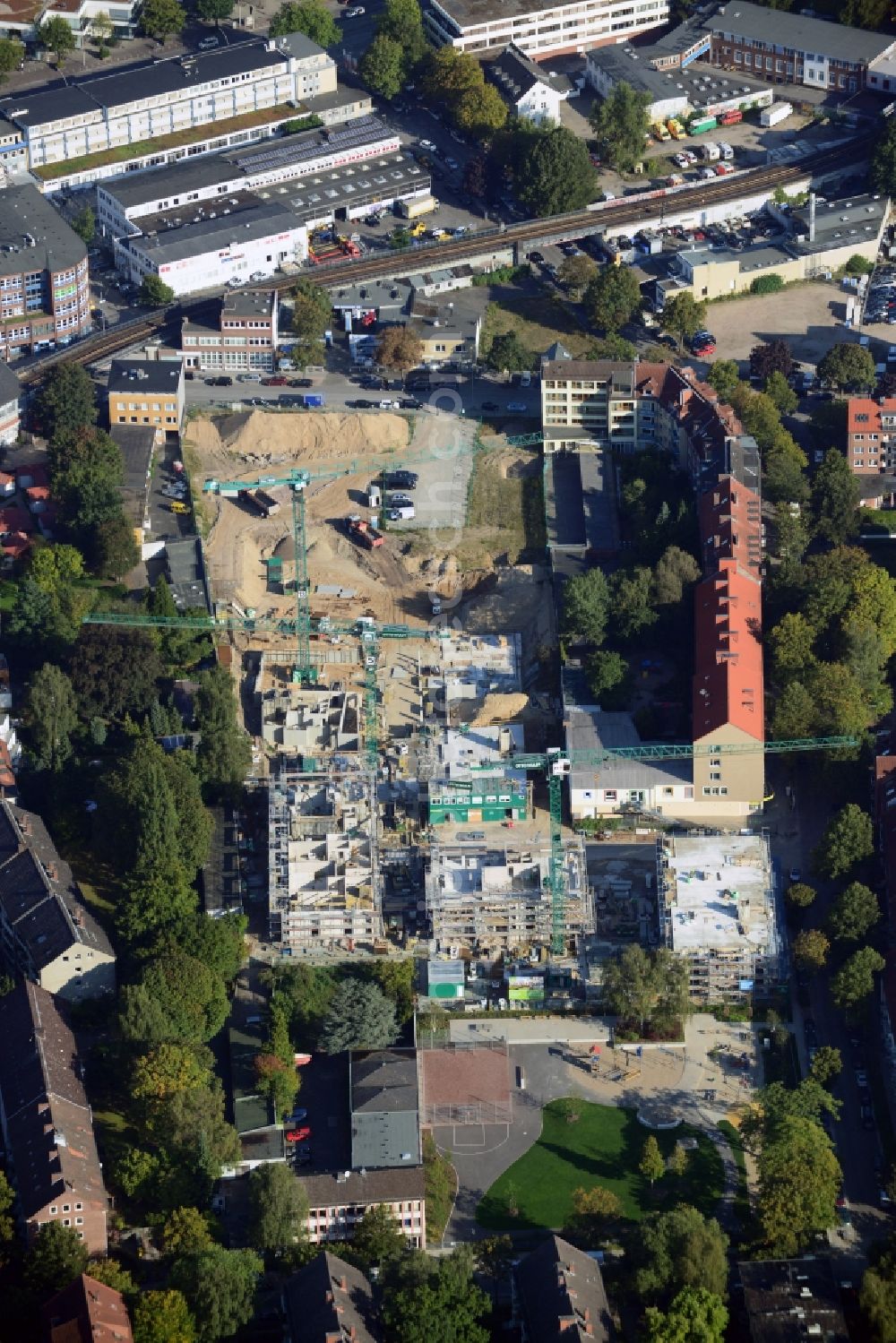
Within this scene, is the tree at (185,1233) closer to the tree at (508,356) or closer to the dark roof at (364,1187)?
the dark roof at (364,1187)

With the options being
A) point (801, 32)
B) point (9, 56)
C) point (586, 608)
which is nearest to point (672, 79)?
point (801, 32)

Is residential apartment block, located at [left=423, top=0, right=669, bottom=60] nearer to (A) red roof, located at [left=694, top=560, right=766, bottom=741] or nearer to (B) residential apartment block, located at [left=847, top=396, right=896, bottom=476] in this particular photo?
(B) residential apartment block, located at [left=847, top=396, right=896, bottom=476]

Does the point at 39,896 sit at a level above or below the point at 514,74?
below

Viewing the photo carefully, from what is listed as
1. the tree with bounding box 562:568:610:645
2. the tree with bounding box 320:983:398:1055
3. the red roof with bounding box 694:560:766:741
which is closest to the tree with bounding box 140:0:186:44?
the tree with bounding box 562:568:610:645

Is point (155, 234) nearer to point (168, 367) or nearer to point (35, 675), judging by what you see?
point (168, 367)

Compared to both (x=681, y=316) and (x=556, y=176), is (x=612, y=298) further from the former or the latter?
(x=556, y=176)

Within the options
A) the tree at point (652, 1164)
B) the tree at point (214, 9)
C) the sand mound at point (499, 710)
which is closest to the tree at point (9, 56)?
the tree at point (214, 9)
